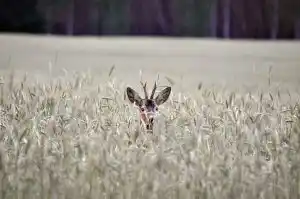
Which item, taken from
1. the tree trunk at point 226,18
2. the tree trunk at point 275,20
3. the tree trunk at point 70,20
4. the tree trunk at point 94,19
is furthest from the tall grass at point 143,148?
the tree trunk at point 94,19

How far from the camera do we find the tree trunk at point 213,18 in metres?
3.80

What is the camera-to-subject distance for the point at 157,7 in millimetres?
3787

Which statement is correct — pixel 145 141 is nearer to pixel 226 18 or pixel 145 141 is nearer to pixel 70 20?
pixel 226 18

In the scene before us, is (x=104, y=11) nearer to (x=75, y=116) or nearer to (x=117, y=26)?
(x=117, y=26)

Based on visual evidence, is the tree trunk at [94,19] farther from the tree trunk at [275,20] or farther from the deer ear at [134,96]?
the deer ear at [134,96]

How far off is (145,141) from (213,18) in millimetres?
2404

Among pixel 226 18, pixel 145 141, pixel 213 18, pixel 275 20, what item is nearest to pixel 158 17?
pixel 213 18

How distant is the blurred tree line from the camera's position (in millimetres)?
3379

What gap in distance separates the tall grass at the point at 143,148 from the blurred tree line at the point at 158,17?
1276mm

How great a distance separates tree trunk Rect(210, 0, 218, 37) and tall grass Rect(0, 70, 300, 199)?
1.72m

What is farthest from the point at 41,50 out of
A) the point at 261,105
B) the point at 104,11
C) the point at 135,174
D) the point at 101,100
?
the point at 135,174

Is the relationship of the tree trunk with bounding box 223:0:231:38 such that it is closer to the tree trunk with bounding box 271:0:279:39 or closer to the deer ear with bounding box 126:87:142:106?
the tree trunk with bounding box 271:0:279:39

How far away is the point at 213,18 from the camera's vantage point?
12.9 feet

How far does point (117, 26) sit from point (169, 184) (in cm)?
306
